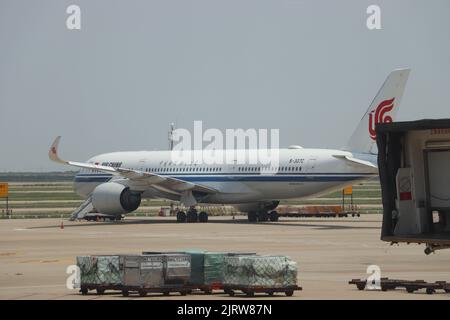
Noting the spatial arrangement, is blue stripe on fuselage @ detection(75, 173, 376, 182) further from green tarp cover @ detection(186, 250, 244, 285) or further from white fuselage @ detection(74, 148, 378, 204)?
green tarp cover @ detection(186, 250, 244, 285)

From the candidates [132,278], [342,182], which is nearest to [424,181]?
[132,278]

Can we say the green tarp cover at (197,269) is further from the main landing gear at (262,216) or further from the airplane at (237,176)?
the main landing gear at (262,216)

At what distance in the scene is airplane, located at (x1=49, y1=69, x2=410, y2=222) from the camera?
197 feet

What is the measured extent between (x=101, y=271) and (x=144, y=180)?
41599 millimetres

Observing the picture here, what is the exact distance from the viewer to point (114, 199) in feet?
220

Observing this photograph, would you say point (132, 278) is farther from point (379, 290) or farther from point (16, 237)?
point (16, 237)

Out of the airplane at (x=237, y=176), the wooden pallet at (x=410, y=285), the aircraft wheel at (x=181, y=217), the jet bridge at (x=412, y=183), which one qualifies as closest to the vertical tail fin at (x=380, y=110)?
the airplane at (x=237, y=176)

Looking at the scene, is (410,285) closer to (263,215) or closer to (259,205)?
(259,205)

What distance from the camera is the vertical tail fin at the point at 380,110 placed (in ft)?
194

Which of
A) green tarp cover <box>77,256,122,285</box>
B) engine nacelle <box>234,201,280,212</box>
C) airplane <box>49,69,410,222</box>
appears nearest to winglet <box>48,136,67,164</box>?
airplane <box>49,69,410,222</box>

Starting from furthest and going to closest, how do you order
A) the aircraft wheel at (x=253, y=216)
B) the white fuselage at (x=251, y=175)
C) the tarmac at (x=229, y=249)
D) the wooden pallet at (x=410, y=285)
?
1. the aircraft wheel at (x=253, y=216)
2. the white fuselage at (x=251, y=175)
3. the tarmac at (x=229, y=249)
4. the wooden pallet at (x=410, y=285)

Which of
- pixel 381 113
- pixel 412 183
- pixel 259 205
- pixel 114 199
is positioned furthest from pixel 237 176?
pixel 412 183

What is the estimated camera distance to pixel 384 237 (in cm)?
2152

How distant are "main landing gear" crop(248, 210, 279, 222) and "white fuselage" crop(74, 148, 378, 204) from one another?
9.25 feet
